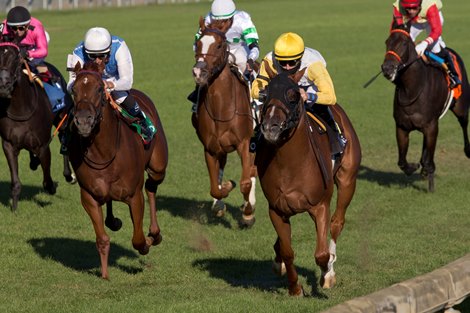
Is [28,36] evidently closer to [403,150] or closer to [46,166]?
[46,166]

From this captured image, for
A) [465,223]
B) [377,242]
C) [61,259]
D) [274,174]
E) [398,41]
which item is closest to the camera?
[274,174]

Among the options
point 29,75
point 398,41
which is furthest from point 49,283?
point 398,41

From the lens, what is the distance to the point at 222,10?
13414 millimetres

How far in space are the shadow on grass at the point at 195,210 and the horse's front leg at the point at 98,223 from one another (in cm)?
312

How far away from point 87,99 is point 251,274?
2.49m

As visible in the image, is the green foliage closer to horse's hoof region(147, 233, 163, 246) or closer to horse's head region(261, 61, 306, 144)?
horse's hoof region(147, 233, 163, 246)

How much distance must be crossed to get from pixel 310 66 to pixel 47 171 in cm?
530

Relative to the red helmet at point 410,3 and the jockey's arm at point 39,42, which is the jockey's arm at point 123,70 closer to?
the jockey's arm at point 39,42

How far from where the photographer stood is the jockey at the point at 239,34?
13.4 meters

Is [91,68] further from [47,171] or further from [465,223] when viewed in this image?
[465,223]

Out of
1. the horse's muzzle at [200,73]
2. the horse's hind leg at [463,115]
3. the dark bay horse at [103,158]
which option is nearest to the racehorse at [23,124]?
the horse's muzzle at [200,73]

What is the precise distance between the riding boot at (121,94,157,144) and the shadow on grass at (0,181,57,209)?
3.67 meters

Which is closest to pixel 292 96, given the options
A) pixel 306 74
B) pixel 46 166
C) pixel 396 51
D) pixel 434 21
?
pixel 306 74

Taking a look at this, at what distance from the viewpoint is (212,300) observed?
913cm
